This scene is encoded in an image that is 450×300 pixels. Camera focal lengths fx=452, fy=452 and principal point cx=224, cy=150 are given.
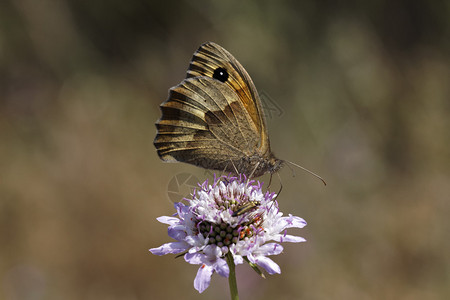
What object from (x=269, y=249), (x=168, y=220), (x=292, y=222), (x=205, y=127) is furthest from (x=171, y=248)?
(x=205, y=127)

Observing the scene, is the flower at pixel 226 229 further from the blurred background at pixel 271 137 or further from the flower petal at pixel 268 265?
the blurred background at pixel 271 137

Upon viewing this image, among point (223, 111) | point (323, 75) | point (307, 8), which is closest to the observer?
point (223, 111)

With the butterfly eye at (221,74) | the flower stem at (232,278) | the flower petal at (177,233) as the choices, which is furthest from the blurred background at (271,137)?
the flower stem at (232,278)

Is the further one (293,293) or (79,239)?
(79,239)

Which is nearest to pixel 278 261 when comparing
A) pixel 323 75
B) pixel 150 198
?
pixel 150 198

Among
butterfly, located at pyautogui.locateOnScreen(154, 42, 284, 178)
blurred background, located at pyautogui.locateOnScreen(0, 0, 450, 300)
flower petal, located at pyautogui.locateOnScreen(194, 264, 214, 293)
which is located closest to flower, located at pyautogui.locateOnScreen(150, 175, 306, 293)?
flower petal, located at pyautogui.locateOnScreen(194, 264, 214, 293)

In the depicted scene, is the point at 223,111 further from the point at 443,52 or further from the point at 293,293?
the point at 443,52

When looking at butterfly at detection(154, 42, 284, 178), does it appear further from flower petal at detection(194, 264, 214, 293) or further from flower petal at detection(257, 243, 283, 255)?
flower petal at detection(194, 264, 214, 293)
